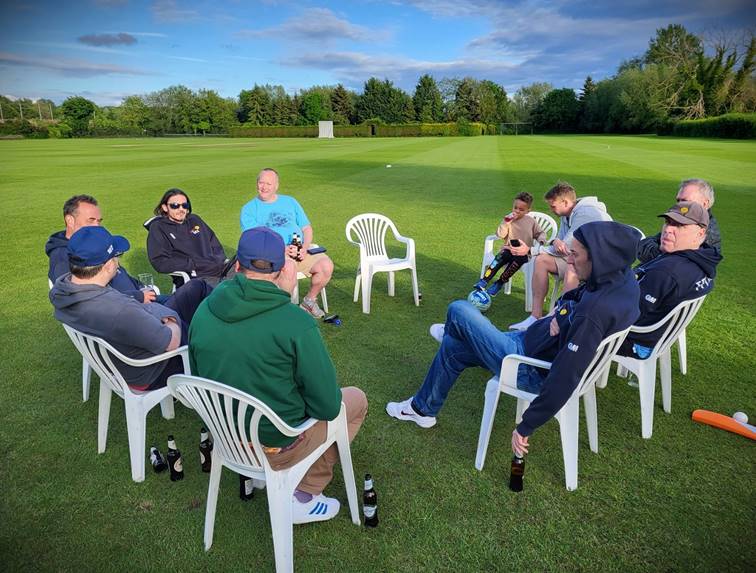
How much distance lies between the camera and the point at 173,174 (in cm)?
2052

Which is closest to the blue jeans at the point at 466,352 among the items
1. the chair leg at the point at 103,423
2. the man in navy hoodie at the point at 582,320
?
the man in navy hoodie at the point at 582,320

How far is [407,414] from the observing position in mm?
3664

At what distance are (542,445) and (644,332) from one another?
1.07 metres

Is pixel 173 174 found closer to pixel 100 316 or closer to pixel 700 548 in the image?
pixel 100 316

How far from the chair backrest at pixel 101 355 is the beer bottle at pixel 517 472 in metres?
2.47

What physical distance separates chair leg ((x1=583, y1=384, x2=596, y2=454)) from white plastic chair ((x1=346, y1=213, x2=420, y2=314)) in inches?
116

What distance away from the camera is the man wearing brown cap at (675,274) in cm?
332

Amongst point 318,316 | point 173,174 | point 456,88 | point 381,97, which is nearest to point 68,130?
point 381,97

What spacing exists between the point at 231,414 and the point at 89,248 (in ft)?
4.87

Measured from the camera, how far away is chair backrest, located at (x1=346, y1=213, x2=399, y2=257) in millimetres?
6266

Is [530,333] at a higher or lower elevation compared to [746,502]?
higher

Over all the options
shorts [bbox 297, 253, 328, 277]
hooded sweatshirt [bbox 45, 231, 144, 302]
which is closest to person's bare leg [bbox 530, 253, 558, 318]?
shorts [bbox 297, 253, 328, 277]

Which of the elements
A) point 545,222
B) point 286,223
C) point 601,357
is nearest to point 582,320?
point 601,357

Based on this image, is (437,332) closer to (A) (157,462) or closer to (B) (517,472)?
(B) (517,472)
